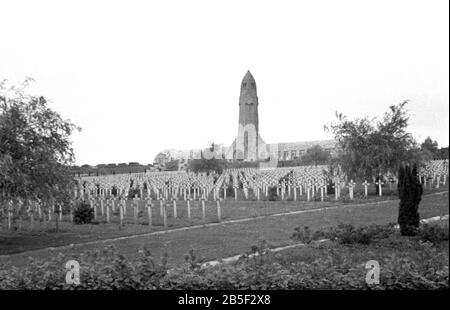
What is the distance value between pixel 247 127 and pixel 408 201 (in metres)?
45.5

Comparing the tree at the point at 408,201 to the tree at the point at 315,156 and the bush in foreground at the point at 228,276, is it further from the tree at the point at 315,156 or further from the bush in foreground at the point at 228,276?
the tree at the point at 315,156

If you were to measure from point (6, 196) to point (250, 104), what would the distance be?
46.8 m

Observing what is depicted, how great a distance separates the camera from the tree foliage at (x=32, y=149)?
13938 millimetres

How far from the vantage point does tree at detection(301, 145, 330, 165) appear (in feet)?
152

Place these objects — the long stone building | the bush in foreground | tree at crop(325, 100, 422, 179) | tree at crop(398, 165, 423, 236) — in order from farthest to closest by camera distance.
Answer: the long stone building < tree at crop(325, 100, 422, 179) < tree at crop(398, 165, 423, 236) < the bush in foreground

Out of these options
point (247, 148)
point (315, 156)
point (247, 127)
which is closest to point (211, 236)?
point (315, 156)

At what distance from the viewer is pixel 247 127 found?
58500 millimetres

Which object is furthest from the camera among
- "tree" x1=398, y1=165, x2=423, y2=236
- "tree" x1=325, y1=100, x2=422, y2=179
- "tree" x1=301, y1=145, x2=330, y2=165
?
"tree" x1=301, y1=145, x2=330, y2=165

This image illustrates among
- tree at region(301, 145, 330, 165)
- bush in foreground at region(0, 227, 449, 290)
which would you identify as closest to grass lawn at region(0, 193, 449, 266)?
bush in foreground at region(0, 227, 449, 290)

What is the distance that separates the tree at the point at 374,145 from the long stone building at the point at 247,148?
483 inches

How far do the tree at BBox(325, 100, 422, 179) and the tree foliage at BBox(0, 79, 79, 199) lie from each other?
44.4ft

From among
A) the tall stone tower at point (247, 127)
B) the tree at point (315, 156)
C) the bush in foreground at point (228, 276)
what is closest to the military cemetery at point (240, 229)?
the bush in foreground at point (228, 276)

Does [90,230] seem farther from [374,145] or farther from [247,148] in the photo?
[247,148]

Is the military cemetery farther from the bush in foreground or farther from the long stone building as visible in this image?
the long stone building
